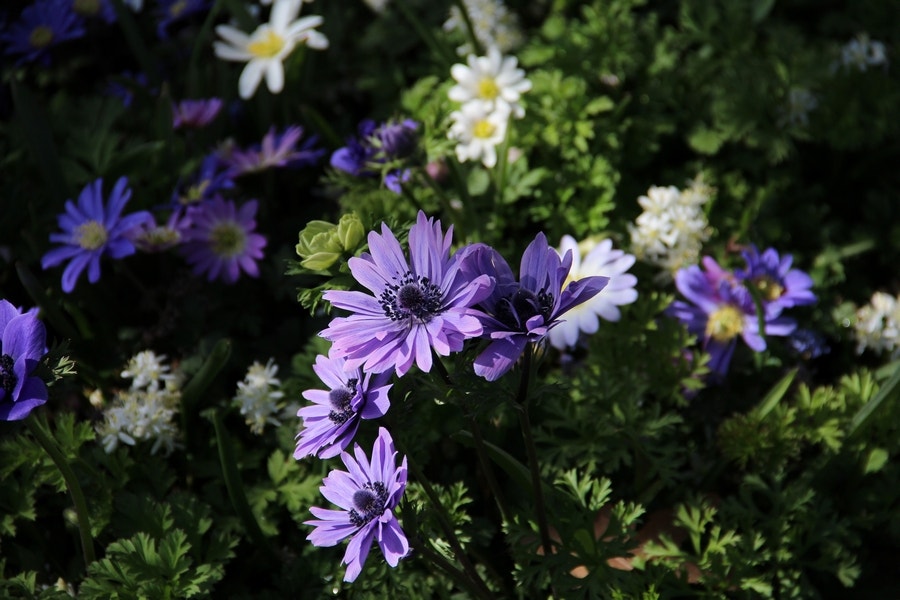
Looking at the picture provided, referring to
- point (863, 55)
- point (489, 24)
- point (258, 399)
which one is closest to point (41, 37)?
point (489, 24)

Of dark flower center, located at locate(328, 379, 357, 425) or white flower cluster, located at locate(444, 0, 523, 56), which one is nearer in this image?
dark flower center, located at locate(328, 379, 357, 425)

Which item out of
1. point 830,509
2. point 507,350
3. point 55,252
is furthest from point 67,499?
point 830,509

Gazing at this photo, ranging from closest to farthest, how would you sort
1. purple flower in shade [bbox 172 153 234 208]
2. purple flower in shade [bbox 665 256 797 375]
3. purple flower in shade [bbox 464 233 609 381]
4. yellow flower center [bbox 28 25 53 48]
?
purple flower in shade [bbox 464 233 609 381] → purple flower in shade [bbox 665 256 797 375] → purple flower in shade [bbox 172 153 234 208] → yellow flower center [bbox 28 25 53 48]

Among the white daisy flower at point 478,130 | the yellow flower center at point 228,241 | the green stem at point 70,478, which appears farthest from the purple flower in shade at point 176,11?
the green stem at point 70,478

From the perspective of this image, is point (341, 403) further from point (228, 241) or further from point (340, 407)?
point (228, 241)

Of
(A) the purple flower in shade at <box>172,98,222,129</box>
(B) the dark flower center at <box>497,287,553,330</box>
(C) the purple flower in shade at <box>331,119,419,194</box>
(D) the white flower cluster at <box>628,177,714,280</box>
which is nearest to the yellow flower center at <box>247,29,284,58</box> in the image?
(A) the purple flower in shade at <box>172,98,222,129</box>

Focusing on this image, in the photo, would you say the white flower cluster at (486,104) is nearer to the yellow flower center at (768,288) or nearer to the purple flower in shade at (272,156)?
the purple flower in shade at (272,156)

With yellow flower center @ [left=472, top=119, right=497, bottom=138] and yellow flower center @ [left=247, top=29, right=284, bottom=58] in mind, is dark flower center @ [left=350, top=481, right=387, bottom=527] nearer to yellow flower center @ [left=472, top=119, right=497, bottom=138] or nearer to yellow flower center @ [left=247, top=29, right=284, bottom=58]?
yellow flower center @ [left=472, top=119, right=497, bottom=138]
